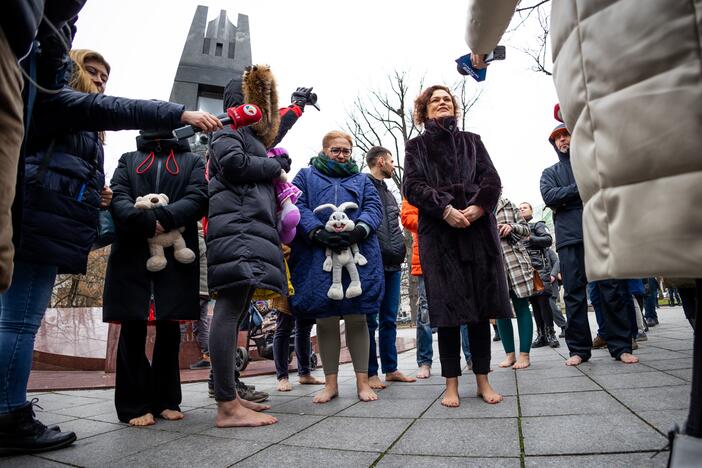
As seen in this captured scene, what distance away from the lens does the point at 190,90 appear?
432 inches

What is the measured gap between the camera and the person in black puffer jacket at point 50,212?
2102mm

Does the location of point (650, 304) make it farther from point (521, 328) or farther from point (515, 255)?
point (521, 328)

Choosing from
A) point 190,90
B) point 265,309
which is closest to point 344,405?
point 265,309

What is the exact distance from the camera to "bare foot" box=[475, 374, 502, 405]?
106 inches

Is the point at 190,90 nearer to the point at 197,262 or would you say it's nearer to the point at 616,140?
the point at 197,262

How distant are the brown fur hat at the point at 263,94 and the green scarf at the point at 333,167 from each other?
689 mm

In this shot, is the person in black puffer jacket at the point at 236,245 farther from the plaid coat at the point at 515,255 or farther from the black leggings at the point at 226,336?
the plaid coat at the point at 515,255

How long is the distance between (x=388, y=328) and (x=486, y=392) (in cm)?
166

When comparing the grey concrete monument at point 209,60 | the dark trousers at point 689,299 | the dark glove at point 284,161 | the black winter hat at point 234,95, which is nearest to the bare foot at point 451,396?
the dark trousers at point 689,299

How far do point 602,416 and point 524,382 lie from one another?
128 cm

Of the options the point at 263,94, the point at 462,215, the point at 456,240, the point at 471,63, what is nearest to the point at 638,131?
the point at 471,63

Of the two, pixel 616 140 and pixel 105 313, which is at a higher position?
pixel 616 140

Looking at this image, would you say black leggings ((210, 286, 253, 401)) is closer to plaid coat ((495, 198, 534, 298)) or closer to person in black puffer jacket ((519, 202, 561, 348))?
plaid coat ((495, 198, 534, 298))

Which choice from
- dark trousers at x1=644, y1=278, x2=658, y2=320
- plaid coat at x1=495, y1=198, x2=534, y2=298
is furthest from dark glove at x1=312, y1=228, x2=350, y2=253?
dark trousers at x1=644, y1=278, x2=658, y2=320
